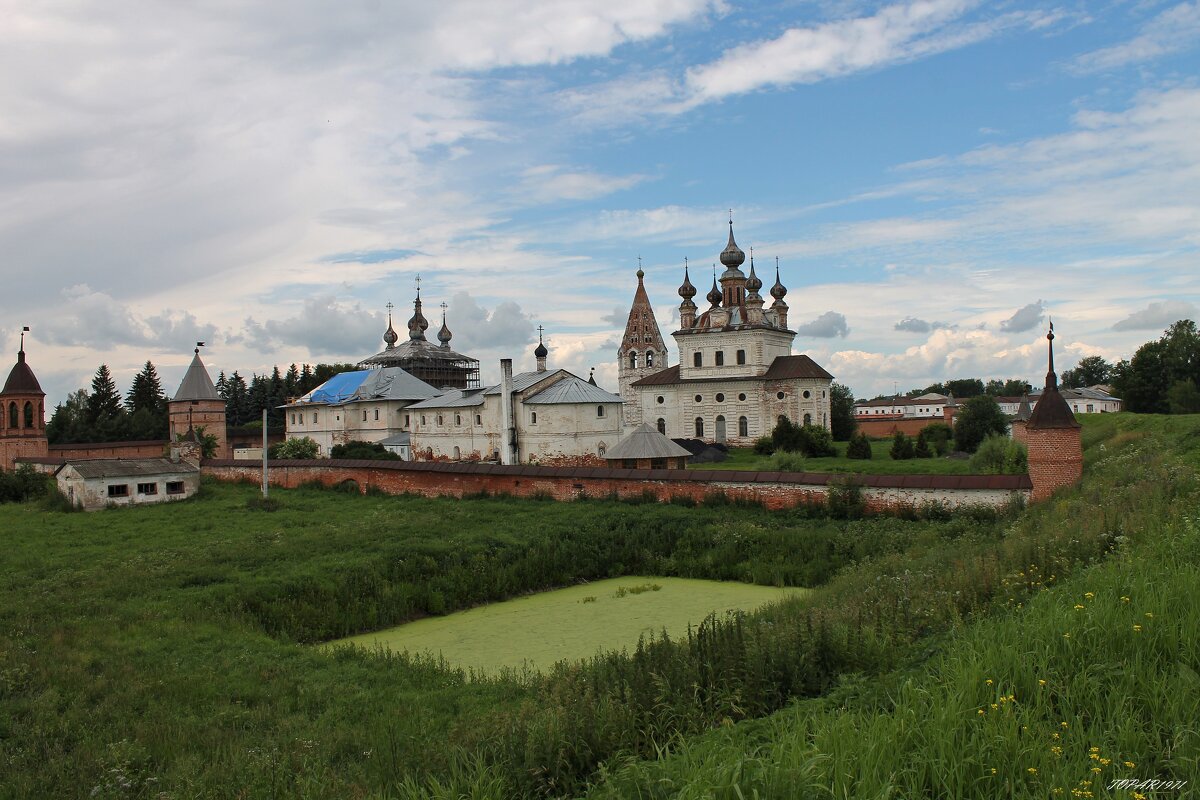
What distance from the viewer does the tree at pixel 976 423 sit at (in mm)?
38031

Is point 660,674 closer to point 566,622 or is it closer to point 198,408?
point 566,622

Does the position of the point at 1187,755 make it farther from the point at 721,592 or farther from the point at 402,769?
the point at 721,592

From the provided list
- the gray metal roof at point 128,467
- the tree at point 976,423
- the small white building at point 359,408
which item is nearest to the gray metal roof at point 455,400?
the small white building at point 359,408

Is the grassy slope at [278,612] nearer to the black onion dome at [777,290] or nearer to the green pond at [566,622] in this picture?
the green pond at [566,622]

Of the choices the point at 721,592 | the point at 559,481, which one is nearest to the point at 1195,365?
the point at 559,481

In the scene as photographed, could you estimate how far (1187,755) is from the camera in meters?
3.34

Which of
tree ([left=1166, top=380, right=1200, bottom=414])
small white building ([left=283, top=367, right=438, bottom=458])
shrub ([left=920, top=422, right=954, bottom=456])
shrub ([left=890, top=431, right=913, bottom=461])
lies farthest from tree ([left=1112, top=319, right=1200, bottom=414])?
small white building ([left=283, top=367, right=438, bottom=458])

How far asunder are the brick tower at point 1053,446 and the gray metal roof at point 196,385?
34.8 meters

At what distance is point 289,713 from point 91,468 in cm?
1695

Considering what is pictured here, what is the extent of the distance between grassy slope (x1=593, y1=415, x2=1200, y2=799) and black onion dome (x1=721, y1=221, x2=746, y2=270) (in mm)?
37870

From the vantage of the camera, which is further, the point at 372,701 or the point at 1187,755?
the point at 372,701

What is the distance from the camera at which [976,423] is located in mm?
38344

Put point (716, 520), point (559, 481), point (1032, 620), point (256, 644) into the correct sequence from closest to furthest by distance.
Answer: point (1032, 620) < point (256, 644) < point (716, 520) < point (559, 481)

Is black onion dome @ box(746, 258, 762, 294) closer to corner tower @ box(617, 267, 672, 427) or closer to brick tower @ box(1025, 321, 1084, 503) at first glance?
corner tower @ box(617, 267, 672, 427)
